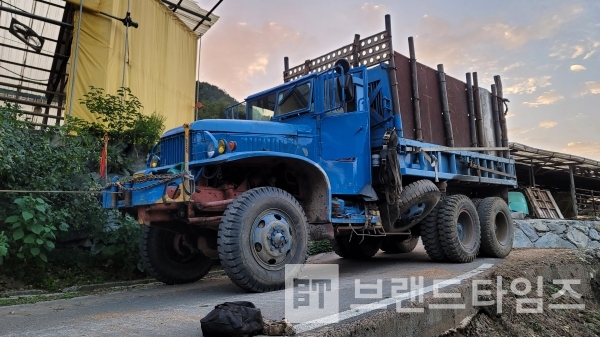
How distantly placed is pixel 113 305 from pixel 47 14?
37.7 ft

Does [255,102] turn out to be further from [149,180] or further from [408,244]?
[408,244]

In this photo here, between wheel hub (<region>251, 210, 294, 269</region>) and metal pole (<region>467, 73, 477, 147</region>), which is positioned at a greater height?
metal pole (<region>467, 73, 477, 147</region>)

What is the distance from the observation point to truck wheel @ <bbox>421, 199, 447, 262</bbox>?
7004 millimetres

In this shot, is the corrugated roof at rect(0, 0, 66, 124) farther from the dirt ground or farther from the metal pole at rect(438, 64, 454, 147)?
the dirt ground

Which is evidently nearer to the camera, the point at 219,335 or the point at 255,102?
the point at 219,335

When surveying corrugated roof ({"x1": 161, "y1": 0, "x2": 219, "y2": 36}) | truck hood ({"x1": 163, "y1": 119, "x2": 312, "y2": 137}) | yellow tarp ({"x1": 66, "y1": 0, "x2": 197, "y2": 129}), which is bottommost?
truck hood ({"x1": 163, "y1": 119, "x2": 312, "y2": 137})

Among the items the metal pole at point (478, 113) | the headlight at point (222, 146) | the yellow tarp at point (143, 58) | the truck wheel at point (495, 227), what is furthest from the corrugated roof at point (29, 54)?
the truck wheel at point (495, 227)

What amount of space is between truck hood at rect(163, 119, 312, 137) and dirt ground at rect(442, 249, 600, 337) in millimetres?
2966

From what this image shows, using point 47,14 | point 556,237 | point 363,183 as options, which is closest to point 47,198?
point 363,183

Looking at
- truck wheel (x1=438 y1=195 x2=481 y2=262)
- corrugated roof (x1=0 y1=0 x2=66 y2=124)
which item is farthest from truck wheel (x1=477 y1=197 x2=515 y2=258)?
corrugated roof (x1=0 y1=0 x2=66 y2=124)

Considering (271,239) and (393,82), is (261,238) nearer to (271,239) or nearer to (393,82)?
(271,239)

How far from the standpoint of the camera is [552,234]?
40.2 feet

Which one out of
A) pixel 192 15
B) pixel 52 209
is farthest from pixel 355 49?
pixel 192 15

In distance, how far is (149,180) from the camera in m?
4.67
